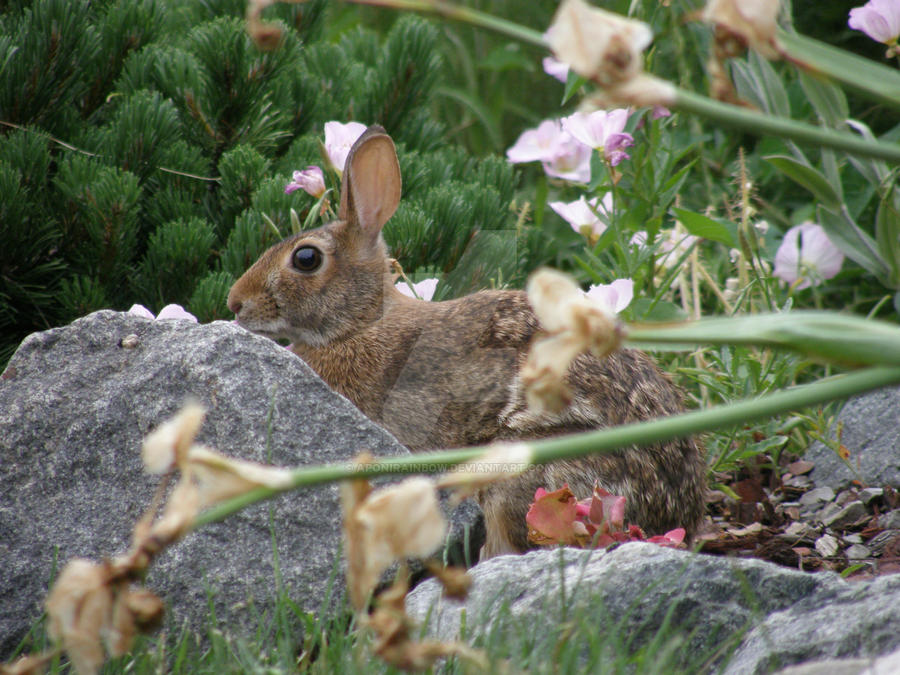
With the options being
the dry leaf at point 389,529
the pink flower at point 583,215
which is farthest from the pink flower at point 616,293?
the dry leaf at point 389,529

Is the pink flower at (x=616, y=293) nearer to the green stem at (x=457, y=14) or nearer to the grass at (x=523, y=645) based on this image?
the grass at (x=523, y=645)

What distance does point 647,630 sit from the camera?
2.34 metres

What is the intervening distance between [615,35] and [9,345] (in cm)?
346

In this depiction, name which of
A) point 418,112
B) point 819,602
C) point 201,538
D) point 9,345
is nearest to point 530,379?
point 819,602

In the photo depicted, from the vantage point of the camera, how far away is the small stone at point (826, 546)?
3.38m

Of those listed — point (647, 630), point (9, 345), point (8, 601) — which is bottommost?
point (9, 345)

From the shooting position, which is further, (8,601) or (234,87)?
(234,87)

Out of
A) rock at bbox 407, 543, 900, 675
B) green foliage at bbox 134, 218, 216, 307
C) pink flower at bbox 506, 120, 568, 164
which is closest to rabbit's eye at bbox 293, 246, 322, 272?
green foliage at bbox 134, 218, 216, 307

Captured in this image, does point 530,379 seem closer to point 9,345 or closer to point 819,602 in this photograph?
point 819,602

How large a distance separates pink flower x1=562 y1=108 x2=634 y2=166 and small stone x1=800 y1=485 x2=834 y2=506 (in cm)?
150

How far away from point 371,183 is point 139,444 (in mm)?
1422

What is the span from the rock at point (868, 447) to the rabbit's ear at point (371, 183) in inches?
79.5

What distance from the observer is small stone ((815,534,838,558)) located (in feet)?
11.1

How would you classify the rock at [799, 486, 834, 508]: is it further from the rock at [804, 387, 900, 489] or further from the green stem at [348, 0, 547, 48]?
the green stem at [348, 0, 547, 48]
